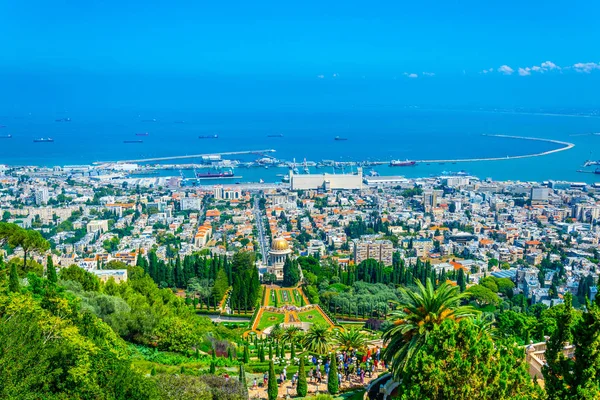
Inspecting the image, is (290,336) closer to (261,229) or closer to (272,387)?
(272,387)

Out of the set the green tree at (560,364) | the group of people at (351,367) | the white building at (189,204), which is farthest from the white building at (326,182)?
the green tree at (560,364)

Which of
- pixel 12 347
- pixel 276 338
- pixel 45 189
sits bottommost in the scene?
pixel 276 338

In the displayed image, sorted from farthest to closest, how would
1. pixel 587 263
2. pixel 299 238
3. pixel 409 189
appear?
1. pixel 409 189
2. pixel 299 238
3. pixel 587 263

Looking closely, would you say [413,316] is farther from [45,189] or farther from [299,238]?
[45,189]

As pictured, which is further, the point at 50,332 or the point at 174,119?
the point at 174,119

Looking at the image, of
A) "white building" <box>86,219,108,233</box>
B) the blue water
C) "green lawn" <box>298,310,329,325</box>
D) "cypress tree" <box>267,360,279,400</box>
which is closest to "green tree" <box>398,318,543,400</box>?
"cypress tree" <box>267,360,279,400</box>

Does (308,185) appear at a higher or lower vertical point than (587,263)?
higher

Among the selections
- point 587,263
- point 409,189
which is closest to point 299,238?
point 587,263
